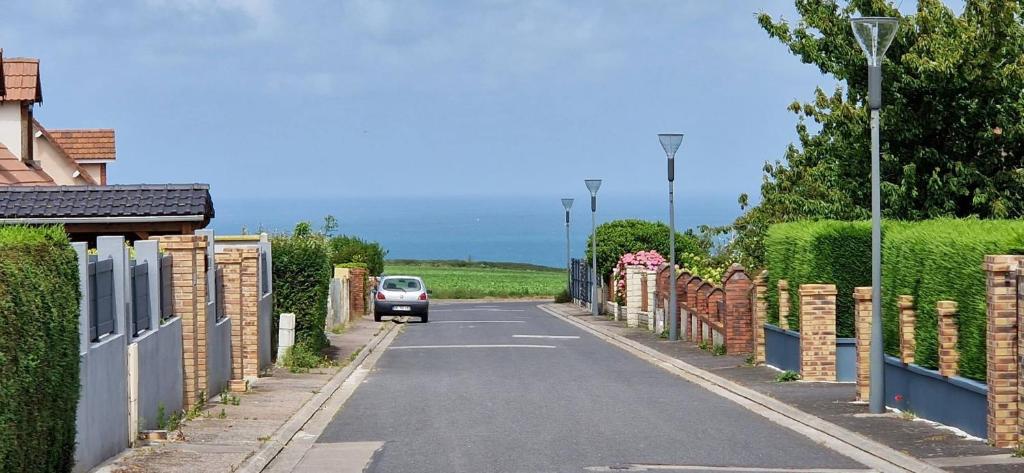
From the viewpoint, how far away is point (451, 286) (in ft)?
289

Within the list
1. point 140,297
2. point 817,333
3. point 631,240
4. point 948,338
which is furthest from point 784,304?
point 631,240

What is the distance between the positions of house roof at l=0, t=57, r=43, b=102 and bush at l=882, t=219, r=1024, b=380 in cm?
1873

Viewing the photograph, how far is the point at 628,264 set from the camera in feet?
166

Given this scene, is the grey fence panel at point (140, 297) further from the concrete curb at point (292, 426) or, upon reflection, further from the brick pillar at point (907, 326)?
the brick pillar at point (907, 326)

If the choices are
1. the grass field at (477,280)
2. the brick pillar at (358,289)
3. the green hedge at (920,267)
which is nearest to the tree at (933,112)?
the green hedge at (920,267)

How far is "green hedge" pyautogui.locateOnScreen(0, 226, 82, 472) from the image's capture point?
29.6 feet

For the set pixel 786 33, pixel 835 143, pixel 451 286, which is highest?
pixel 786 33

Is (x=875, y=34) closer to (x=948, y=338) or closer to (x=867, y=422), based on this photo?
(x=948, y=338)

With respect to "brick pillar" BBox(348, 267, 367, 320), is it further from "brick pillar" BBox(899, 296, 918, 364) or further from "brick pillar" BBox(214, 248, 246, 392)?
"brick pillar" BBox(899, 296, 918, 364)

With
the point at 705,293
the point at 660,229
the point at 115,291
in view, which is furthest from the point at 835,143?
the point at 660,229

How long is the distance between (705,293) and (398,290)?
1750cm

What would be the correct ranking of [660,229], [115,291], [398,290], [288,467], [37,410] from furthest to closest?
[660,229] < [398,290] < [115,291] < [288,467] < [37,410]

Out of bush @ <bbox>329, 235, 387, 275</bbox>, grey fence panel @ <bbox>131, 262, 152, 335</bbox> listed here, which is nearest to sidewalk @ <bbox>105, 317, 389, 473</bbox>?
grey fence panel @ <bbox>131, 262, 152, 335</bbox>

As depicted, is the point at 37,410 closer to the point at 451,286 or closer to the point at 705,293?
the point at 705,293
